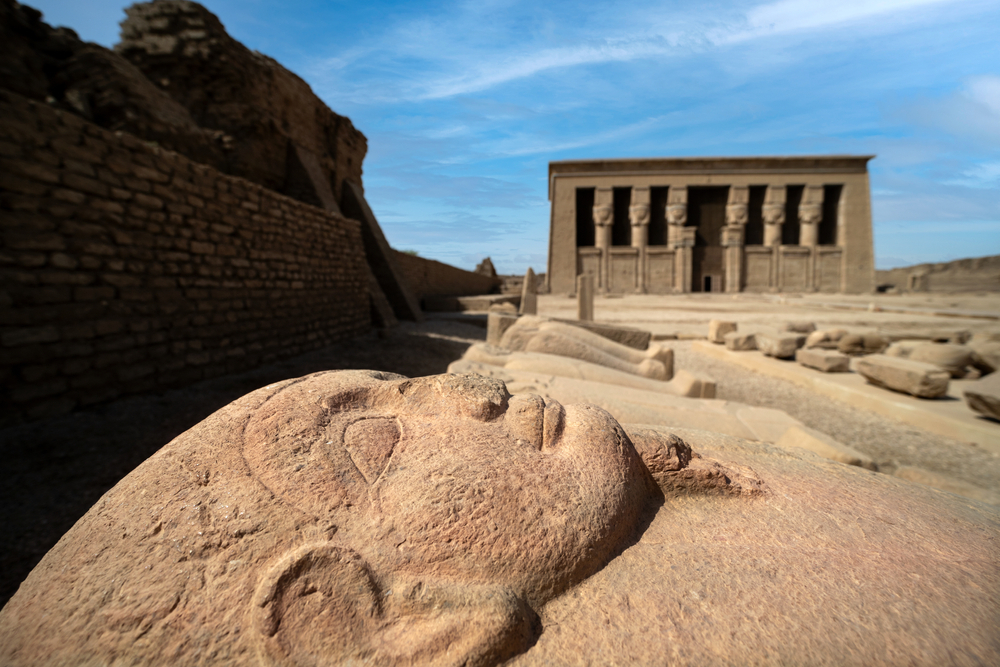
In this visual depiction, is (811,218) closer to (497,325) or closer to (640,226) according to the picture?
(640,226)

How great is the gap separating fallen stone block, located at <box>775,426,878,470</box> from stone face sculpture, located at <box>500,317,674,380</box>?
134 centimetres

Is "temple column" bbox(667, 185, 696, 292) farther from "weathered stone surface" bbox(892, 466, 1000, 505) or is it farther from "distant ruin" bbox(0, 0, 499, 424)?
"weathered stone surface" bbox(892, 466, 1000, 505)

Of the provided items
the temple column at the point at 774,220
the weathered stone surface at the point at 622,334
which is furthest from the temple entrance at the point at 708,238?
the weathered stone surface at the point at 622,334

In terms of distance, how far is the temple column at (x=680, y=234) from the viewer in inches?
898

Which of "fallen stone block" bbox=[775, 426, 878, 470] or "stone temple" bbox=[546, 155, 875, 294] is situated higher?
"stone temple" bbox=[546, 155, 875, 294]

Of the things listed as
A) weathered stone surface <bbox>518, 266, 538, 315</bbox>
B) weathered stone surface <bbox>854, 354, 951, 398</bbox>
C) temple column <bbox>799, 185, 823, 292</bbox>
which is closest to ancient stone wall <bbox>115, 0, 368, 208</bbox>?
weathered stone surface <bbox>518, 266, 538, 315</bbox>

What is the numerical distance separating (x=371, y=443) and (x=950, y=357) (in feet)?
21.5

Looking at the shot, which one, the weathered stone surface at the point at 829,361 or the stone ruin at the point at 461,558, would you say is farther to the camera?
the weathered stone surface at the point at 829,361

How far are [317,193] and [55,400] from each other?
6.77 meters

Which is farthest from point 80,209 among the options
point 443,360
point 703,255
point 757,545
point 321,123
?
point 703,255

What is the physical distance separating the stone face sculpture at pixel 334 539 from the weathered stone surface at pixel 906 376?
4594mm

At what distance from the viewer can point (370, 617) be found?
3.03 feet

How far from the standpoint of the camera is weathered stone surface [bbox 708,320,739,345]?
795cm

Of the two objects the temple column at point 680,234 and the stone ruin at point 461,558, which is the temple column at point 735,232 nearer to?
the temple column at point 680,234
